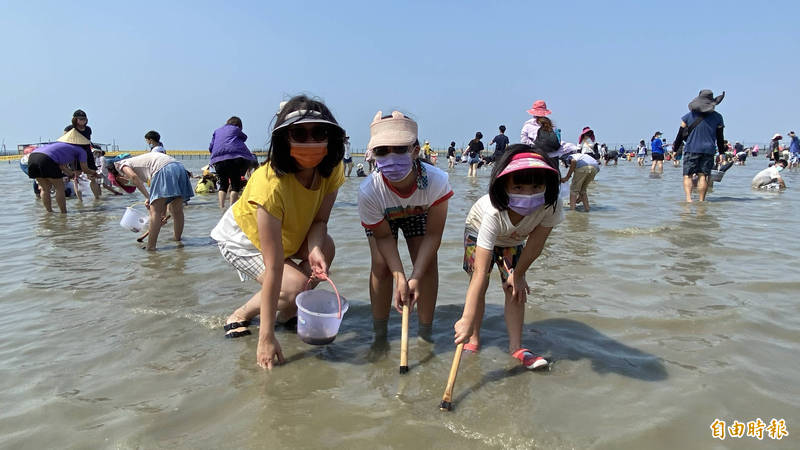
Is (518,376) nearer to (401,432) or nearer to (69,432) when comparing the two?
(401,432)

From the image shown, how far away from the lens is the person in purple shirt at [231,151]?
24.1 ft

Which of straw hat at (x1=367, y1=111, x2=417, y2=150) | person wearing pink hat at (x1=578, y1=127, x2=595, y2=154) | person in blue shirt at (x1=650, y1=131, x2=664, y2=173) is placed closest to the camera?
straw hat at (x1=367, y1=111, x2=417, y2=150)

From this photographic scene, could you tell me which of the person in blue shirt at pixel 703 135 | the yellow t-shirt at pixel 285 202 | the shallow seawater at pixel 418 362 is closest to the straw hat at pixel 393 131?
the yellow t-shirt at pixel 285 202

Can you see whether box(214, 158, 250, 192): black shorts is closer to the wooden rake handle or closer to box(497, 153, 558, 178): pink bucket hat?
the wooden rake handle

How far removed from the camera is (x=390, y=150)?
2.80 metres

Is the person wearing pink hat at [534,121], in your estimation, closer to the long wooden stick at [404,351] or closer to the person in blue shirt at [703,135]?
the person in blue shirt at [703,135]

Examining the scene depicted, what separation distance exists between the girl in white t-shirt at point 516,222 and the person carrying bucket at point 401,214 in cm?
33

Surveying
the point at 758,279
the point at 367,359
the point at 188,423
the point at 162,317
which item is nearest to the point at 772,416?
the point at 367,359

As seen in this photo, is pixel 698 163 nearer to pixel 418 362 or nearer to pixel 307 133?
pixel 418 362

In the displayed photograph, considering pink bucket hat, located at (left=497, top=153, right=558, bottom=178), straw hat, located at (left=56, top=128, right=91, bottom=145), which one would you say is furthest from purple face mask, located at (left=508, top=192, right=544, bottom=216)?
straw hat, located at (left=56, top=128, right=91, bottom=145)

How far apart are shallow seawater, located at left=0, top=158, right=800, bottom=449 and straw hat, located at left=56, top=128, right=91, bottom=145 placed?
442 cm

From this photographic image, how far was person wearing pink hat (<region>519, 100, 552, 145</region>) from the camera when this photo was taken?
676 centimetres

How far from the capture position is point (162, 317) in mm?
3637

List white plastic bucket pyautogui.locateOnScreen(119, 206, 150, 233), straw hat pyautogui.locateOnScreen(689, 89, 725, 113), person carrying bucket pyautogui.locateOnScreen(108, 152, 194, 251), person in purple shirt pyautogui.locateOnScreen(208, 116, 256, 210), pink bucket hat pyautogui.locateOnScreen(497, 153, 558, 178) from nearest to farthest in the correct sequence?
pink bucket hat pyautogui.locateOnScreen(497, 153, 558, 178), person carrying bucket pyautogui.locateOnScreen(108, 152, 194, 251), white plastic bucket pyautogui.locateOnScreen(119, 206, 150, 233), person in purple shirt pyautogui.locateOnScreen(208, 116, 256, 210), straw hat pyautogui.locateOnScreen(689, 89, 725, 113)
